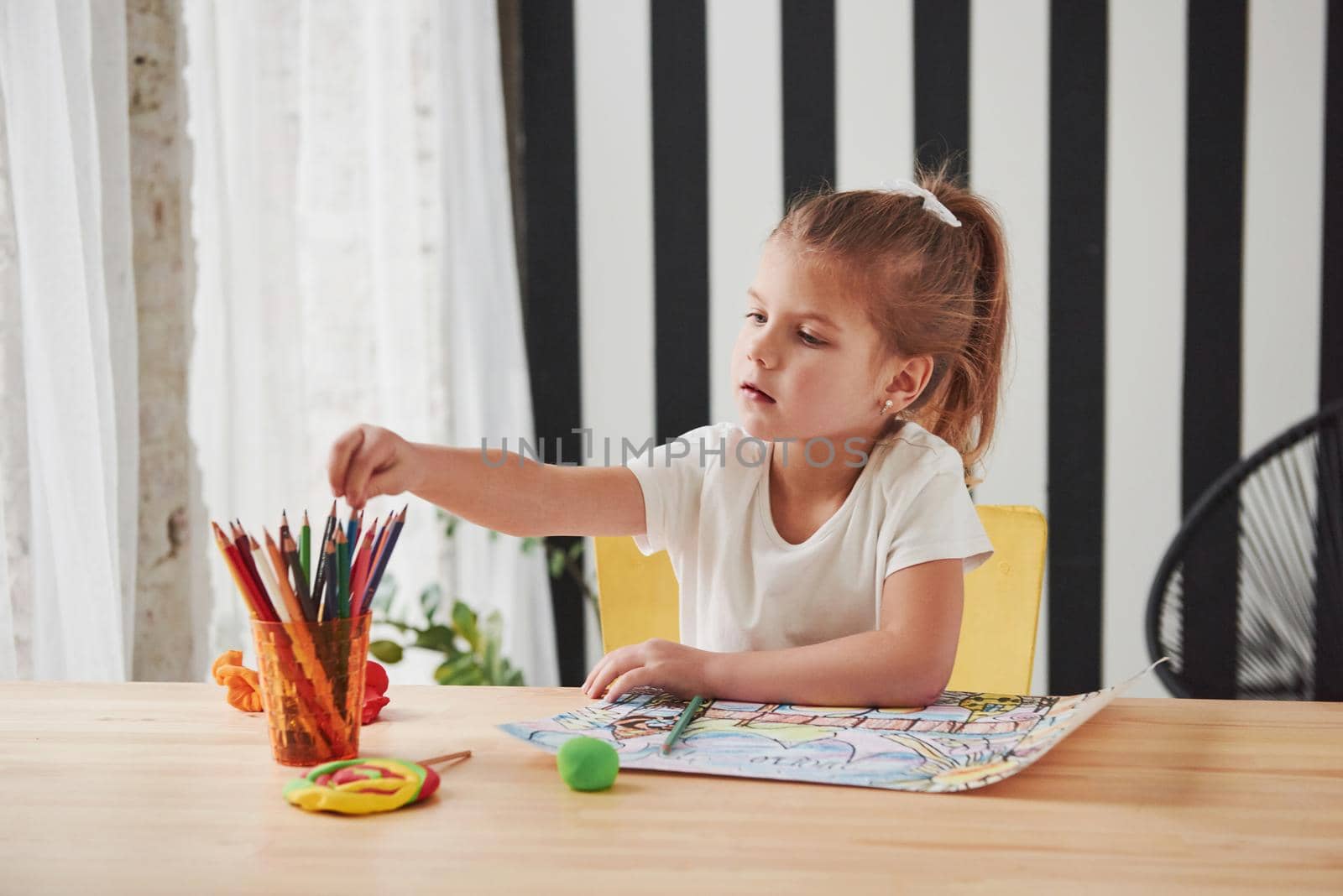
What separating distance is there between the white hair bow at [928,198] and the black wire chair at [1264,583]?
1200 mm

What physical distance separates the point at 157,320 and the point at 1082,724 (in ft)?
4.38

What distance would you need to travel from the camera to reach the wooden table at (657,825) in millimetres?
578

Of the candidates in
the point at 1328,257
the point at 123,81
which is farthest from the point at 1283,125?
the point at 123,81

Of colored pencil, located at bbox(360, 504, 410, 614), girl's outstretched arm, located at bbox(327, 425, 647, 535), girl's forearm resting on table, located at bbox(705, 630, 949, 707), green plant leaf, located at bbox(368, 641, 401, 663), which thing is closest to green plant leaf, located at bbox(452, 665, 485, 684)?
green plant leaf, located at bbox(368, 641, 401, 663)

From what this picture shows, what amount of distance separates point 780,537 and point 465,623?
46.0 inches

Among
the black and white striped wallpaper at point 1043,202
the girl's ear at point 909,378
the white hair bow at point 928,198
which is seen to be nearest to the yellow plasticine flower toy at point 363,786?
the girl's ear at point 909,378

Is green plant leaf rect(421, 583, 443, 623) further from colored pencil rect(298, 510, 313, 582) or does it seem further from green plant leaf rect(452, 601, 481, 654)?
colored pencil rect(298, 510, 313, 582)

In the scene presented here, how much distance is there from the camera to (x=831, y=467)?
3.91 feet

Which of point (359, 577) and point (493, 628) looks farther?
point (493, 628)

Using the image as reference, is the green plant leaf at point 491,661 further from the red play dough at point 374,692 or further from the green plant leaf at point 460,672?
the red play dough at point 374,692

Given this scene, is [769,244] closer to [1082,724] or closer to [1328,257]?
[1082,724]

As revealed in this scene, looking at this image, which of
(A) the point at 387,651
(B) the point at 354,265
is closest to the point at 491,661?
(A) the point at 387,651

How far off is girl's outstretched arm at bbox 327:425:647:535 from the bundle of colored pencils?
8 cm

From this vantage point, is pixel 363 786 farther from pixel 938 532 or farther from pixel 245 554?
pixel 938 532
